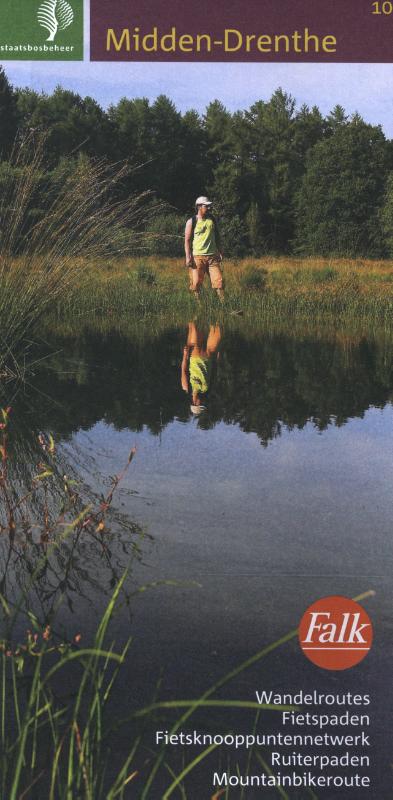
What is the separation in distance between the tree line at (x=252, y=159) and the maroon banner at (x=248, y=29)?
1717 centimetres

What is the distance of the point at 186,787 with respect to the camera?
190 cm

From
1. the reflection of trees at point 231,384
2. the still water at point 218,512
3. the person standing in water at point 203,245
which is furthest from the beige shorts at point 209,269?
the still water at point 218,512

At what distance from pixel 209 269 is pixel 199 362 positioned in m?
4.57

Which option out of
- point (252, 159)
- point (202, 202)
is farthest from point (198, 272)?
point (252, 159)

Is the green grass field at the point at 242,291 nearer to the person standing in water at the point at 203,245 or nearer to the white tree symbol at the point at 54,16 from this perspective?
the person standing in water at the point at 203,245

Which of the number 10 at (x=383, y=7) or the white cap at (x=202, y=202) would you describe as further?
the white cap at (x=202, y=202)

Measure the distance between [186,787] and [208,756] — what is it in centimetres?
11

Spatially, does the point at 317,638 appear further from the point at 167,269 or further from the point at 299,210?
the point at 299,210

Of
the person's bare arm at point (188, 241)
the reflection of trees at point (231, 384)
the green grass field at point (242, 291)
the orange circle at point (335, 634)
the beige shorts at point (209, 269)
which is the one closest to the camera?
the orange circle at point (335, 634)

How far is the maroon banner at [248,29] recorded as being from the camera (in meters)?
3.44

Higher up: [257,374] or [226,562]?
[257,374]

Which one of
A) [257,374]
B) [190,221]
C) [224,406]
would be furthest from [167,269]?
[224,406]

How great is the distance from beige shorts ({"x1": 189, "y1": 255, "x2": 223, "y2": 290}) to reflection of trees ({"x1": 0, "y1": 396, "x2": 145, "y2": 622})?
793 centimetres

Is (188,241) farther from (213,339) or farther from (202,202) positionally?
(213,339)
